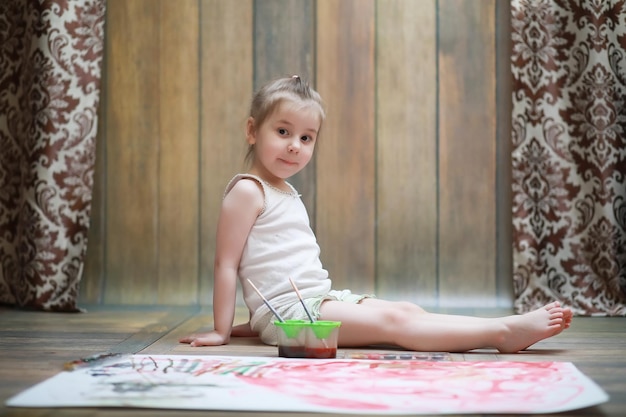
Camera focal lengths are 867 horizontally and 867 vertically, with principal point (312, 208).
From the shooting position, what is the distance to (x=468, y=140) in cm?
241

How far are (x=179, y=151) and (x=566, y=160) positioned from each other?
1063 millimetres

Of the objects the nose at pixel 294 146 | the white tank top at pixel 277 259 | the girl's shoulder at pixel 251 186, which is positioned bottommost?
the white tank top at pixel 277 259

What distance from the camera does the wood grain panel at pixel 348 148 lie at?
2418 millimetres

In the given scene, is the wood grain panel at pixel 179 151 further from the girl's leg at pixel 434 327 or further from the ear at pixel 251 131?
the girl's leg at pixel 434 327

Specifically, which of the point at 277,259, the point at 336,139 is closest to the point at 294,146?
the point at 277,259

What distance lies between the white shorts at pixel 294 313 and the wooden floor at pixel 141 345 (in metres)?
0.03

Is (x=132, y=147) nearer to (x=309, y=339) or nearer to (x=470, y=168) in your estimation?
(x=470, y=168)

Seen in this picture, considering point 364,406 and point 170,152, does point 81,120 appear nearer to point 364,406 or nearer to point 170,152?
point 170,152

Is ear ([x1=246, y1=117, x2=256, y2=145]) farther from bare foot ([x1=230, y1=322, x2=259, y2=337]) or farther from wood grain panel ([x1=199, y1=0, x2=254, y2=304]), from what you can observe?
wood grain panel ([x1=199, y1=0, x2=254, y2=304])

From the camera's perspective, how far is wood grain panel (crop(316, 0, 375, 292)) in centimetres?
242

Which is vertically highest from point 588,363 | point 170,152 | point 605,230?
point 170,152

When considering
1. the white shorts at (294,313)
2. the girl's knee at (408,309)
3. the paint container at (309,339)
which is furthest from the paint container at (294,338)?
the girl's knee at (408,309)

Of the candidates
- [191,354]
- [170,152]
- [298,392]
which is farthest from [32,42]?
[298,392]

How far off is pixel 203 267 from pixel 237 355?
0.93m
